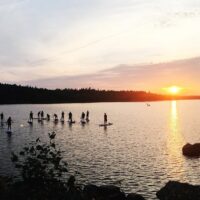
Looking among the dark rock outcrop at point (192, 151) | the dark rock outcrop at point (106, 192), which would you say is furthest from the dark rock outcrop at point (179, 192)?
the dark rock outcrop at point (192, 151)

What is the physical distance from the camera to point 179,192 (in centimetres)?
3344

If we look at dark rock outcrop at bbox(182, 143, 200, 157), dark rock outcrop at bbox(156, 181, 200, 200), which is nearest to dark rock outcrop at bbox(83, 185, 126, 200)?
dark rock outcrop at bbox(156, 181, 200, 200)

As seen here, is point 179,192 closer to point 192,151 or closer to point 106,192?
point 106,192

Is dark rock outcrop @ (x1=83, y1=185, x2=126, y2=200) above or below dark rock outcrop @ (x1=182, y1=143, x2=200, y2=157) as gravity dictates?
below

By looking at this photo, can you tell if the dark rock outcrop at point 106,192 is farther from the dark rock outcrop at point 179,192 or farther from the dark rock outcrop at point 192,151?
the dark rock outcrop at point 192,151

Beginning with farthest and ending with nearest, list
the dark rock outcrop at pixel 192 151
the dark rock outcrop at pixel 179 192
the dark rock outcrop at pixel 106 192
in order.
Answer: the dark rock outcrop at pixel 192 151 < the dark rock outcrop at pixel 106 192 < the dark rock outcrop at pixel 179 192

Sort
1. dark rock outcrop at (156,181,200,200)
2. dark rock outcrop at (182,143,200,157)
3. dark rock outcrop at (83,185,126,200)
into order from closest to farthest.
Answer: dark rock outcrop at (156,181,200,200), dark rock outcrop at (83,185,126,200), dark rock outcrop at (182,143,200,157)

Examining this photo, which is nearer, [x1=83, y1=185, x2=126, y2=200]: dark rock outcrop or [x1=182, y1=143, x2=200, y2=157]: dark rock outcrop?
[x1=83, y1=185, x2=126, y2=200]: dark rock outcrop

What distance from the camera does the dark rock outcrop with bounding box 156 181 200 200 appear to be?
32.7 metres

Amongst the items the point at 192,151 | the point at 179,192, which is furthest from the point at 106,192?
the point at 192,151

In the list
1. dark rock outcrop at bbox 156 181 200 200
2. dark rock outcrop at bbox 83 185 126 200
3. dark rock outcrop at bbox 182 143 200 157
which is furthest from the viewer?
dark rock outcrop at bbox 182 143 200 157

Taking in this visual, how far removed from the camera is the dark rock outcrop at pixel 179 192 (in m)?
32.7

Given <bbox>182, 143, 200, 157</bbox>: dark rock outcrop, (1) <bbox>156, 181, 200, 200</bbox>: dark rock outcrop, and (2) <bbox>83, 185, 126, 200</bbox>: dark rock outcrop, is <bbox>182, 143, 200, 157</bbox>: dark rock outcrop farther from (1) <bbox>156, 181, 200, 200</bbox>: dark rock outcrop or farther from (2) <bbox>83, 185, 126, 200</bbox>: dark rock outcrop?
(2) <bbox>83, 185, 126, 200</bbox>: dark rock outcrop

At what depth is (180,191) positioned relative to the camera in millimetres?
33469
